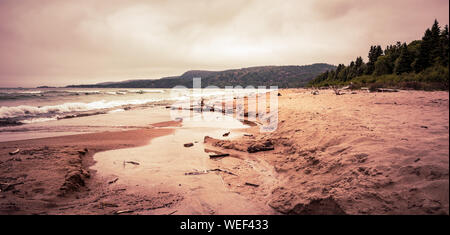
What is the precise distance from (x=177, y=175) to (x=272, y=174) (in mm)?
2619

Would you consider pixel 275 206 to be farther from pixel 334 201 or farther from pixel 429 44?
pixel 429 44

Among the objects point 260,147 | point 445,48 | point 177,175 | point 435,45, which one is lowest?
point 177,175

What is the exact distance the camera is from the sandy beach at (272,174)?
2529 mm

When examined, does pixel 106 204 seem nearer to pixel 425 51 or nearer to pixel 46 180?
pixel 46 180

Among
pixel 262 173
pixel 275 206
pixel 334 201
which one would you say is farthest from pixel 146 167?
pixel 334 201

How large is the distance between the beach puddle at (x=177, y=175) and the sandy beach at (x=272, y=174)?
3cm

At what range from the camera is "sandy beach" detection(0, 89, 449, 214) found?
253cm

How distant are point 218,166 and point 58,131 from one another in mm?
11359

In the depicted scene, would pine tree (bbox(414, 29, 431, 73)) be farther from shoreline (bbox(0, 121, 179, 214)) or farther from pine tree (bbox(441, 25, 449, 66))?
shoreline (bbox(0, 121, 179, 214))

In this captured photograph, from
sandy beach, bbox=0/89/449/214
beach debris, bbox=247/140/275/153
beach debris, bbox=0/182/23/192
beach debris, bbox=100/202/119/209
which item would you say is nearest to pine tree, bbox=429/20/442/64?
sandy beach, bbox=0/89/449/214

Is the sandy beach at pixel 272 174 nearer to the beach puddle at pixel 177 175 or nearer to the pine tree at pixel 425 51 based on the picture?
the beach puddle at pixel 177 175

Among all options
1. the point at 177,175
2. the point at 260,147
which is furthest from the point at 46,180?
the point at 260,147

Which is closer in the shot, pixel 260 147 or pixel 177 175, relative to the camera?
pixel 177 175

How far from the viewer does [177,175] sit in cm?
543
